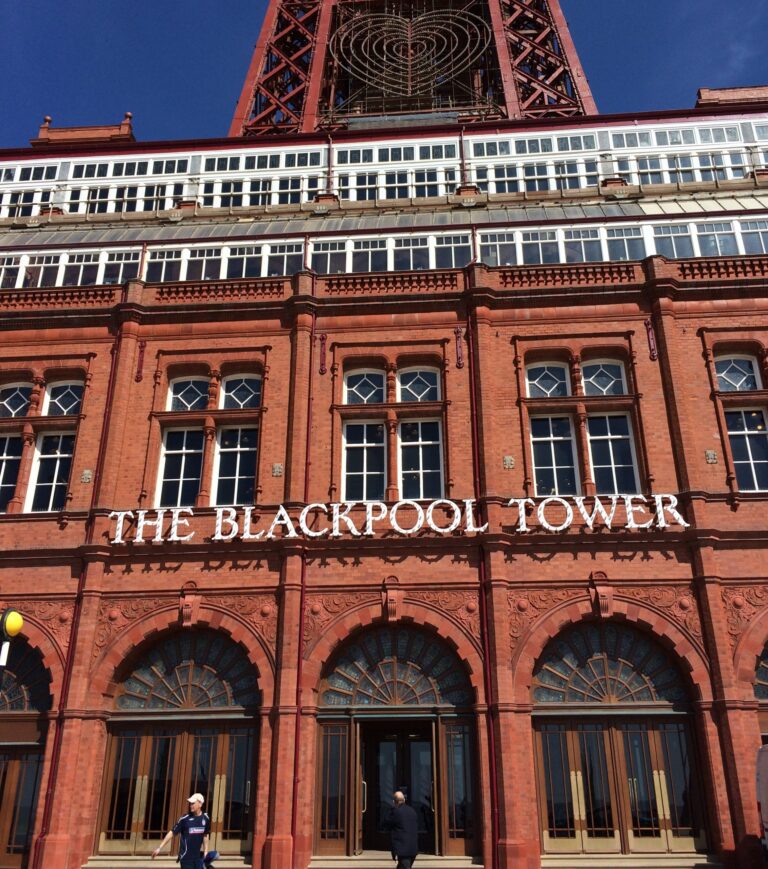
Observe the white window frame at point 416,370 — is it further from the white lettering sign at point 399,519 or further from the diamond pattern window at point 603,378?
the diamond pattern window at point 603,378

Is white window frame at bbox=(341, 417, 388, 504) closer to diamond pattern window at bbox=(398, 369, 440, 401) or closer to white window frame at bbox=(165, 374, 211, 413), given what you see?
diamond pattern window at bbox=(398, 369, 440, 401)

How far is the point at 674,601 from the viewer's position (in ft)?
52.3

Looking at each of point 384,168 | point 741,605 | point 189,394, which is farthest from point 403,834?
point 384,168

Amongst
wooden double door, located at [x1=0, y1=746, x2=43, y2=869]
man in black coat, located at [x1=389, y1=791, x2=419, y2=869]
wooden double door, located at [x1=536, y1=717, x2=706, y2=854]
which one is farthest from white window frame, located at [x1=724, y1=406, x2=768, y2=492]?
wooden double door, located at [x1=0, y1=746, x2=43, y2=869]

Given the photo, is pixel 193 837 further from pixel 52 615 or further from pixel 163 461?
pixel 163 461

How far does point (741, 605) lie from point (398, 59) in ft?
138

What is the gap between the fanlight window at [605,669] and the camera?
1573cm

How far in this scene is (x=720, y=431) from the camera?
17.5 m

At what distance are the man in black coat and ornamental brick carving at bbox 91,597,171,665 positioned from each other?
670cm

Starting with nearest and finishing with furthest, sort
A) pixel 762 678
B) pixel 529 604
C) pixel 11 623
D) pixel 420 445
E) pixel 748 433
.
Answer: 1. pixel 11 623
2. pixel 762 678
3. pixel 529 604
4. pixel 748 433
5. pixel 420 445

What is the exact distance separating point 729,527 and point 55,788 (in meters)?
14.9

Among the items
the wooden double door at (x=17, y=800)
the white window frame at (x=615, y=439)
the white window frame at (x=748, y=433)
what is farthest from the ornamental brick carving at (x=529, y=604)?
the wooden double door at (x=17, y=800)

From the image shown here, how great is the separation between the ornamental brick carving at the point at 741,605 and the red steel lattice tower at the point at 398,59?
34.2 m

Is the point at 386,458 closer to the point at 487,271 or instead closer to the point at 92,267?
the point at 487,271
